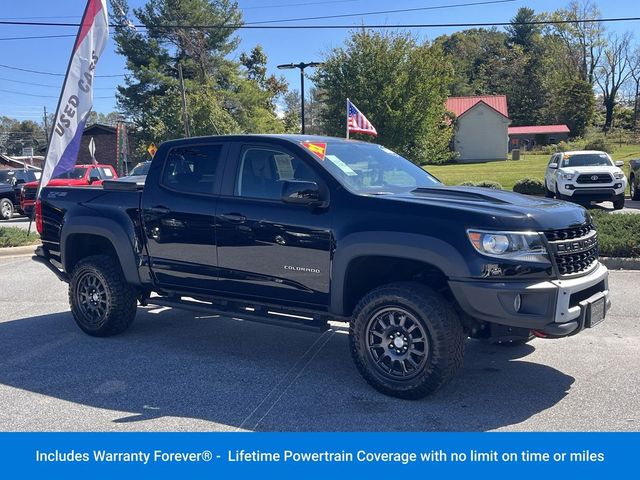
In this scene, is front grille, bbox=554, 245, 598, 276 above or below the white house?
below

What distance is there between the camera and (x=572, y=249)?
4.56 metres

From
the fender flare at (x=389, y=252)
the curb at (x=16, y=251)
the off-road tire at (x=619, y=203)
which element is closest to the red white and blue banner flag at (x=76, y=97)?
the curb at (x=16, y=251)

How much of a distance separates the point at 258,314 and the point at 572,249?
2.56 m

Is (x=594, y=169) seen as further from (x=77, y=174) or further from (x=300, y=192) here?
(x=77, y=174)

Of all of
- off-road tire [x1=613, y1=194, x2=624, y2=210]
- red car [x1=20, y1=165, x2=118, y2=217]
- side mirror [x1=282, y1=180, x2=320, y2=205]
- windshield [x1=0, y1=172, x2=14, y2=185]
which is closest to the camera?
side mirror [x1=282, y1=180, x2=320, y2=205]

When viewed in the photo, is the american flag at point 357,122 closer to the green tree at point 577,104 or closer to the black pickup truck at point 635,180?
the black pickup truck at point 635,180

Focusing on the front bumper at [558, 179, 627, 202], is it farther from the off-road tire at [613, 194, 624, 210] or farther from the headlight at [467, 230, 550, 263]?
the headlight at [467, 230, 550, 263]

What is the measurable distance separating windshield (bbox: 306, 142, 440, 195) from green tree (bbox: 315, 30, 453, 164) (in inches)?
1060

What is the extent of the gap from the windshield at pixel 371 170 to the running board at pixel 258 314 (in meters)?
1.14

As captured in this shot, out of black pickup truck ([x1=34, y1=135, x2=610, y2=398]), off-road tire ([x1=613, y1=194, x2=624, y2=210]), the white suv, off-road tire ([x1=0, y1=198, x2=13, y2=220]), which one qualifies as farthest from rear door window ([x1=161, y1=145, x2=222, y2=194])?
off-road tire ([x1=0, y1=198, x2=13, y2=220])

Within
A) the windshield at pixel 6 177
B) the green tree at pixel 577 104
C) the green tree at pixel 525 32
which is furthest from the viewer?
the green tree at pixel 525 32

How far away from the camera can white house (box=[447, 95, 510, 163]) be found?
63469 millimetres

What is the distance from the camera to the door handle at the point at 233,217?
5.40 m

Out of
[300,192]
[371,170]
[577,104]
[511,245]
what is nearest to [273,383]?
[300,192]
